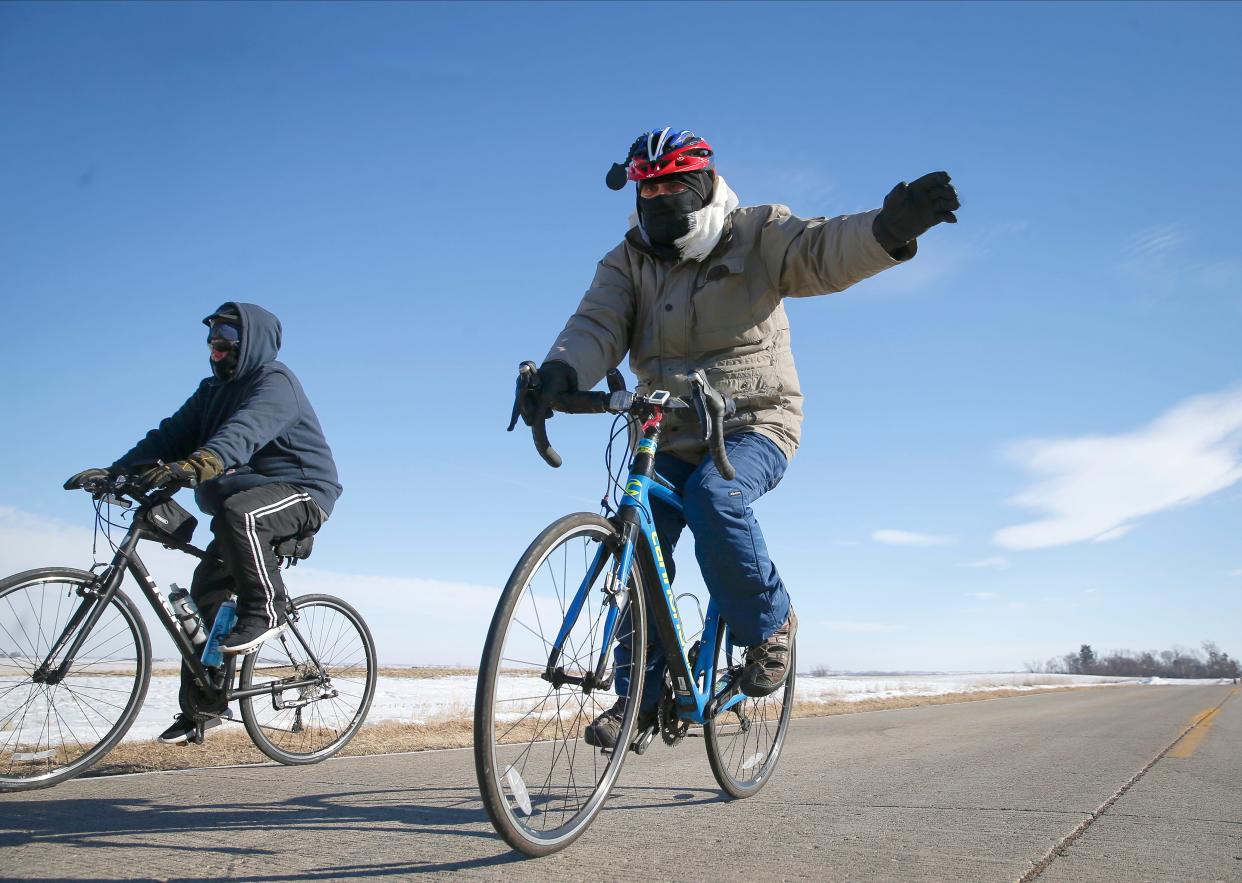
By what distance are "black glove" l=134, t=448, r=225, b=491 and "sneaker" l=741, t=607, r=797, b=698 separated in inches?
A: 101

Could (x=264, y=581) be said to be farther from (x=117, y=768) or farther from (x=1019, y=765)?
(x=1019, y=765)

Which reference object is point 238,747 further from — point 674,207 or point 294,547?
Result: point 674,207

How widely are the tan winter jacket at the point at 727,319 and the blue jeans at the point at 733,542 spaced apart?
0.19 metres

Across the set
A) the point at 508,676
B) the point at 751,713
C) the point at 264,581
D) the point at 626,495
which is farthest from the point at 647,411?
the point at 264,581

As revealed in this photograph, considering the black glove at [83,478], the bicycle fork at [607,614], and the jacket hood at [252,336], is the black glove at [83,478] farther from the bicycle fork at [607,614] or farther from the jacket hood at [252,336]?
the bicycle fork at [607,614]

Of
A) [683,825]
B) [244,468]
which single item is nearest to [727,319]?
[683,825]

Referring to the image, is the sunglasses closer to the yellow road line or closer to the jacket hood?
the jacket hood

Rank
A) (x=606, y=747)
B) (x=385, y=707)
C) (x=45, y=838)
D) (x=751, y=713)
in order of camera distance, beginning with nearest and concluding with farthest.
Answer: (x=45, y=838)
(x=606, y=747)
(x=751, y=713)
(x=385, y=707)

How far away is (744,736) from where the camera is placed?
13.2 ft

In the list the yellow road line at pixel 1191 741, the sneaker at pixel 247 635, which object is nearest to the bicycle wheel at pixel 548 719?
the sneaker at pixel 247 635

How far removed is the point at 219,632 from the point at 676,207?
3.07 metres

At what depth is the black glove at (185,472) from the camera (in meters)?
4.16

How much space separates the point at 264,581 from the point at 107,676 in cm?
78

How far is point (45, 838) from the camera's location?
2713 millimetres
